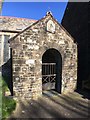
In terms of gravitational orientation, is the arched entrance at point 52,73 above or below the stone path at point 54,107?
above

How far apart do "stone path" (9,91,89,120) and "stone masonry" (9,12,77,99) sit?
724 mm

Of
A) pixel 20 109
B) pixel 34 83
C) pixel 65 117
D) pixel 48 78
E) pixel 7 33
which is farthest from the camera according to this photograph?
pixel 7 33

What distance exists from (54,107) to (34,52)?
10.7 feet

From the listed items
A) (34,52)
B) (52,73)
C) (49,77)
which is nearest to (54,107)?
(34,52)

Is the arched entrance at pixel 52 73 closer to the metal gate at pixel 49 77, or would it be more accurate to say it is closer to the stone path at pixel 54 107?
the metal gate at pixel 49 77

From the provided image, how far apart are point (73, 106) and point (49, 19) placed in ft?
16.8

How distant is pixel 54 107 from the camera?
7918 mm

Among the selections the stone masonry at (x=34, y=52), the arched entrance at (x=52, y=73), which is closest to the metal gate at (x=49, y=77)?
the arched entrance at (x=52, y=73)

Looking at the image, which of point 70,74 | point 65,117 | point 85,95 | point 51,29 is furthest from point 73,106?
point 51,29

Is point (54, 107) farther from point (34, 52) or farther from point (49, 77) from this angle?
point (49, 77)

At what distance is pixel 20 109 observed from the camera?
761cm

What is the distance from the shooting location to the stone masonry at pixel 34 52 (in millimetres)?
9109

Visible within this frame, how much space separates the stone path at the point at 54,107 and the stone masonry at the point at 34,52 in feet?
2.37

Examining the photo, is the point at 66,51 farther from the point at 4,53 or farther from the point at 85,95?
the point at 4,53
